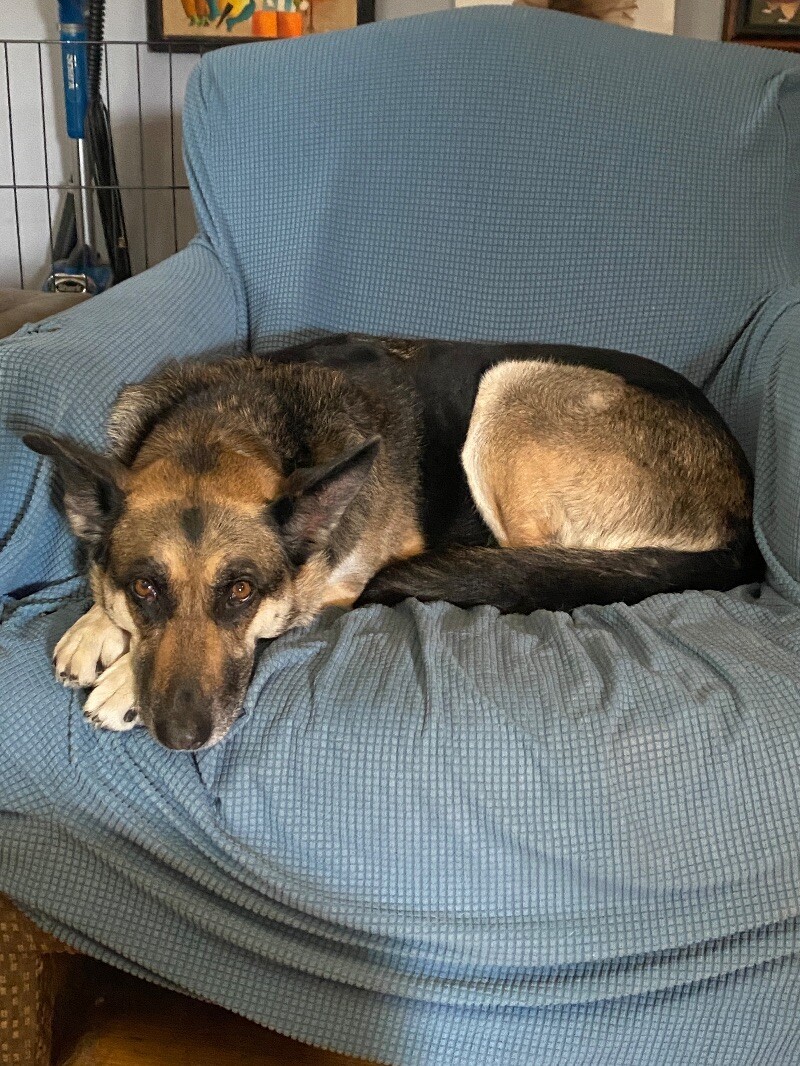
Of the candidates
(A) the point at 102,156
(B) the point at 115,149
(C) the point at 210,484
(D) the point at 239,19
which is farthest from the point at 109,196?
(C) the point at 210,484

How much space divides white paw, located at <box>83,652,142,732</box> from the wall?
9.31 ft

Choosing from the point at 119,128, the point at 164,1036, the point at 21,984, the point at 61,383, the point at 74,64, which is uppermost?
the point at 74,64

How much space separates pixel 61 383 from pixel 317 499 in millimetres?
577

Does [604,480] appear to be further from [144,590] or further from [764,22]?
[764,22]

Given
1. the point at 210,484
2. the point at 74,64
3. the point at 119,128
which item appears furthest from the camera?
the point at 119,128

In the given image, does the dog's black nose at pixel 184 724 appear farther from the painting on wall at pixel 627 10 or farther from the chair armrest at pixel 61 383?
the painting on wall at pixel 627 10

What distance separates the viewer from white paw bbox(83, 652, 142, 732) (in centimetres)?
147

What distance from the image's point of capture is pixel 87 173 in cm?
354

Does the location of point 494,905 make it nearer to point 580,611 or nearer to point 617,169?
point 580,611

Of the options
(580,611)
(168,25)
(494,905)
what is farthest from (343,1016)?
(168,25)

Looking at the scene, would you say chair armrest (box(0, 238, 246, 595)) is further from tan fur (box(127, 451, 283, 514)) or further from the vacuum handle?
the vacuum handle

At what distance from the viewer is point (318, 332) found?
8.73 feet

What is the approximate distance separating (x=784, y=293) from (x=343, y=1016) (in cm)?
205

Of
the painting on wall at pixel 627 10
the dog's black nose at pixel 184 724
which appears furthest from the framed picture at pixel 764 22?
the dog's black nose at pixel 184 724
